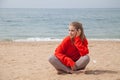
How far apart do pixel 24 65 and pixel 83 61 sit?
1.91 metres

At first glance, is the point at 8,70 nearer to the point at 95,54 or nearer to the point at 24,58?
the point at 24,58

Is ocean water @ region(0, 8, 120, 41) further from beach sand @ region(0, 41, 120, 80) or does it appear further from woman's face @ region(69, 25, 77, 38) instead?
woman's face @ region(69, 25, 77, 38)

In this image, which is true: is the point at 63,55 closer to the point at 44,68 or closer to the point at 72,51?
the point at 72,51

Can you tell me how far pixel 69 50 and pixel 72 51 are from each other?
7 centimetres

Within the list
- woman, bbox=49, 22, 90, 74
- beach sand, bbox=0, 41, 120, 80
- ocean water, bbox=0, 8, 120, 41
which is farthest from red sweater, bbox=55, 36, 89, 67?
ocean water, bbox=0, 8, 120, 41

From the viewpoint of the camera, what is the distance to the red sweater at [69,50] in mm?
7039

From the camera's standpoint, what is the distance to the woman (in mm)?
7047

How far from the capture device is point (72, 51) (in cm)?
717

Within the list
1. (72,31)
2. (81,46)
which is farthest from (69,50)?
(72,31)

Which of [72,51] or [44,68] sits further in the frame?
[44,68]

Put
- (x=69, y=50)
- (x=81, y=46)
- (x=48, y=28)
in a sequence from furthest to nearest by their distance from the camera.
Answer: (x=48, y=28) < (x=69, y=50) < (x=81, y=46)

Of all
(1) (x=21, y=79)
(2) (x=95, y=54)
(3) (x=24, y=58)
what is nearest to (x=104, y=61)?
(2) (x=95, y=54)

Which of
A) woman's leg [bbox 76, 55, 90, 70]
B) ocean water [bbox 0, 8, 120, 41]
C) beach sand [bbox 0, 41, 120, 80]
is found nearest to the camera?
beach sand [bbox 0, 41, 120, 80]

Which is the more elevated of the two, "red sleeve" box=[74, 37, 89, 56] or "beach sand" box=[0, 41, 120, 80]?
"red sleeve" box=[74, 37, 89, 56]
